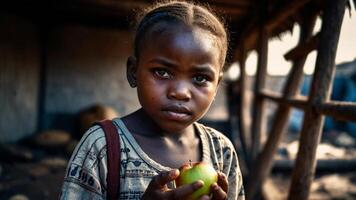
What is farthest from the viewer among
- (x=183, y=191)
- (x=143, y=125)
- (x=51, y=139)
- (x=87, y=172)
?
(x=51, y=139)

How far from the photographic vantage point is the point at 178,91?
1.37 m

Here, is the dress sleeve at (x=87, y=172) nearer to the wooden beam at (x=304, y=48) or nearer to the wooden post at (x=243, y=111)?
the wooden beam at (x=304, y=48)

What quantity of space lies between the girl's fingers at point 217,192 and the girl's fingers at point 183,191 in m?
0.10

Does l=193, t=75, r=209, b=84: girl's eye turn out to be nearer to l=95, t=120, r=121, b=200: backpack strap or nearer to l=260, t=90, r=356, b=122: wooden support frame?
l=95, t=120, r=121, b=200: backpack strap

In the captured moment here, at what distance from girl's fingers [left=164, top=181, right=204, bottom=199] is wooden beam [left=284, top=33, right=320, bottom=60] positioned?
1778mm

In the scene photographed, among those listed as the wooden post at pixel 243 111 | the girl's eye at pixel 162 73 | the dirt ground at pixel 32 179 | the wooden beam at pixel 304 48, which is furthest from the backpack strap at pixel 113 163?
the wooden post at pixel 243 111

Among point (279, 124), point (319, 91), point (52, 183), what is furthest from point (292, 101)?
point (52, 183)

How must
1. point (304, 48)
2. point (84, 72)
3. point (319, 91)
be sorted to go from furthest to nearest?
1. point (84, 72)
2. point (304, 48)
3. point (319, 91)

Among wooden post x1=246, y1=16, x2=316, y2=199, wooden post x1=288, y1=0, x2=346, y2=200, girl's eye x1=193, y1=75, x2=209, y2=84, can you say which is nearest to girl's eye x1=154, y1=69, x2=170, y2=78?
girl's eye x1=193, y1=75, x2=209, y2=84

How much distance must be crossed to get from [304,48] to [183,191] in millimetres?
2171

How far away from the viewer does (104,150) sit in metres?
1.40

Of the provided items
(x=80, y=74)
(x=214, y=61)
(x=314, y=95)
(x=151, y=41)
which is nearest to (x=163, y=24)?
(x=151, y=41)

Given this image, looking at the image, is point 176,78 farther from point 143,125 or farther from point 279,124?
point 279,124

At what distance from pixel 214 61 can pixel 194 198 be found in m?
0.52
